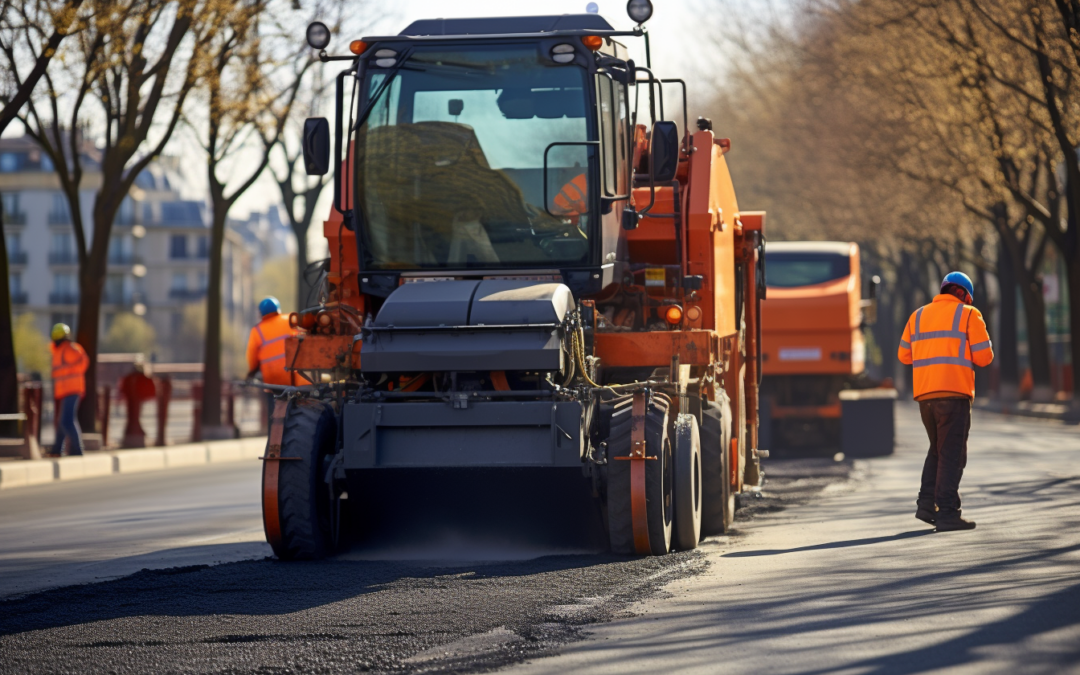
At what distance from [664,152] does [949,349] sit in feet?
9.70

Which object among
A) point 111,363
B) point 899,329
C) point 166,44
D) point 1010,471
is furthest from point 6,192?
point 1010,471

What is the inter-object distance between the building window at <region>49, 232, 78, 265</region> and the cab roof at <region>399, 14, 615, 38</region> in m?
99.5

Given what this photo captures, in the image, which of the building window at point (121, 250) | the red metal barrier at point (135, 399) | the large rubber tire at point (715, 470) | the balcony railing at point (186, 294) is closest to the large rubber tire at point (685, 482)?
the large rubber tire at point (715, 470)

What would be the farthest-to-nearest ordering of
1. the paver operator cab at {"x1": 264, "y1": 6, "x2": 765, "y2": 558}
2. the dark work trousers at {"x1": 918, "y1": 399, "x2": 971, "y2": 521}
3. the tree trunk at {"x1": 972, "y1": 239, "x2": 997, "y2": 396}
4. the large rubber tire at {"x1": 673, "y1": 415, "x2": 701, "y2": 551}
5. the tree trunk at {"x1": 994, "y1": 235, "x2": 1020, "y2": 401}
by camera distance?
1. the tree trunk at {"x1": 972, "y1": 239, "x2": 997, "y2": 396}
2. the tree trunk at {"x1": 994, "y1": 235, "x2": 1020, "y2": 401}
3. the dark work trousers at {"x1": 918, "y1": 399, "x2": 971, "y2": 521}
4. the large rubber tire at {"x1": 673, "y1": 415, "x2": 701, "y2": 551}
5. the paver operator cab at {"x1": 264, "y1": 6, "x2": 765, "y2": 558}

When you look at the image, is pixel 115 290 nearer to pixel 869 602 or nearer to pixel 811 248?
pixel 811 248

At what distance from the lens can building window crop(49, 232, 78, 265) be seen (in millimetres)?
106812

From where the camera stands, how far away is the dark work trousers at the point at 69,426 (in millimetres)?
21219

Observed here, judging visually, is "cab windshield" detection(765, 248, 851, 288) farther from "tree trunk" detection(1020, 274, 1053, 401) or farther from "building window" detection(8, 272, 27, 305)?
"building window" detection(8, 272, 27, 305)

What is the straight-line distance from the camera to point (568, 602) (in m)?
7.86

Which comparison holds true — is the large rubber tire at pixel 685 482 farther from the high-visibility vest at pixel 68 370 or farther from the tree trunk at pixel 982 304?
the tree trunk at pixel 982 304

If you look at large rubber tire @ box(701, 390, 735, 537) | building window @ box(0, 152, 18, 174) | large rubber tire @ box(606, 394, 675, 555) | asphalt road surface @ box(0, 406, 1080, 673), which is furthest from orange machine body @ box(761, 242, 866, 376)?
building window @ box(0, 152, 18, 174)

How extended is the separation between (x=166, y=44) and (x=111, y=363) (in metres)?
27.7

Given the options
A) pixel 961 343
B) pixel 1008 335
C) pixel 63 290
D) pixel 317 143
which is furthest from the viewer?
pixel 63 290

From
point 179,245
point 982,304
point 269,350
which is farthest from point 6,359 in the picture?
point 179,245
